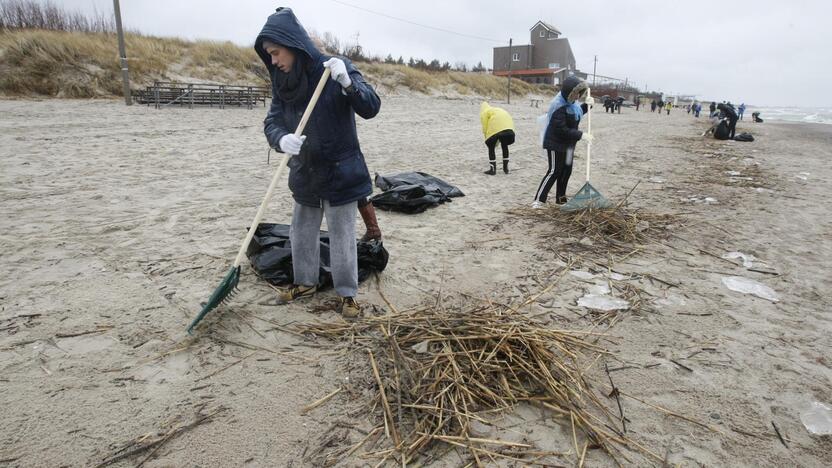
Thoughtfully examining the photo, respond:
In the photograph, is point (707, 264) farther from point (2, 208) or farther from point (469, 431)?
point (2, 208)

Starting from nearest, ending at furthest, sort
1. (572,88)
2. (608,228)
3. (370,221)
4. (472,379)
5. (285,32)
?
(472,379), (285,32), (370,221), (608,228), (572,88)

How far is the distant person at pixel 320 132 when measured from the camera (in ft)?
7.80

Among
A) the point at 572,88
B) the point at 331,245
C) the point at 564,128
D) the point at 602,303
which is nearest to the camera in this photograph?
the point at 331,245

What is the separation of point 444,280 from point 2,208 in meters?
4.62

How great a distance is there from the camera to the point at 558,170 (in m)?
5.44

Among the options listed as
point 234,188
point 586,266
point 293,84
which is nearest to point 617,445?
point 586,266

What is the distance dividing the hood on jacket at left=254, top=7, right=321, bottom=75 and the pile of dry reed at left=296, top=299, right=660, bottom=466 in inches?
63.1

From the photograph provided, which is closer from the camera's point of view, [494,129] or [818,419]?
[818,419]

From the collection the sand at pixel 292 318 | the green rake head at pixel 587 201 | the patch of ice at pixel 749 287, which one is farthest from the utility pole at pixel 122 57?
the patch of ice at pixel 749 287

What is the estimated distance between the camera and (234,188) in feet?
19.1

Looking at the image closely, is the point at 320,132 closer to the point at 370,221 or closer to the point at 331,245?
the point at 331,245

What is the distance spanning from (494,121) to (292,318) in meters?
5.76

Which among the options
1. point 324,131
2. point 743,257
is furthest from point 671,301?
point 324,131

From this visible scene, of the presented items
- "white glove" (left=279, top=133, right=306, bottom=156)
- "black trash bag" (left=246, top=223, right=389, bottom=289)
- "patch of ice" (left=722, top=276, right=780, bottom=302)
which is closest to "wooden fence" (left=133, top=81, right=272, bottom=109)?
"black trash bag" (left=246, top=223, right=389, bottom=289)
